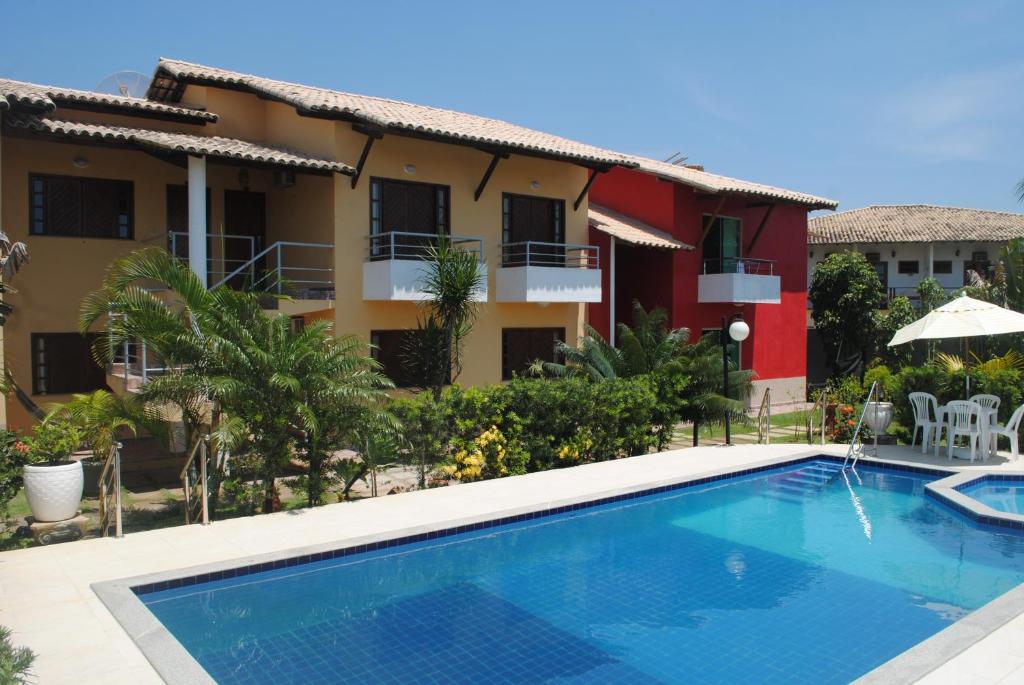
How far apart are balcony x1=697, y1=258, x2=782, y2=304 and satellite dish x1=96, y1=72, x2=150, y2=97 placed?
626 inches

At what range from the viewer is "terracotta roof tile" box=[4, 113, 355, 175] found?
13.9 metres

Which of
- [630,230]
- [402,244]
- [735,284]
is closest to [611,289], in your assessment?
[630,230]

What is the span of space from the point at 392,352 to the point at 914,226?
101 ft

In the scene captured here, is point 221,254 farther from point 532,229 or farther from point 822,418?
point 822,418

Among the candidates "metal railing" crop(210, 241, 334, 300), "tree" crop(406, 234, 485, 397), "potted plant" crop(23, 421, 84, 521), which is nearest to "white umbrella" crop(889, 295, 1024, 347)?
"tree" crop(406, 234, 485, 397)

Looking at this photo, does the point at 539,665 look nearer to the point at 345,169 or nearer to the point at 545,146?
the point at 345,169

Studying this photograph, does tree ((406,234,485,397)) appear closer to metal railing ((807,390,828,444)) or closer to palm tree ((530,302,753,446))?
palm tree ((530,302,753,446))

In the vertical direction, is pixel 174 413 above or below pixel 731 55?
below

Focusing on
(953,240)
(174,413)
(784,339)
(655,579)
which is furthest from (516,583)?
(953,240)

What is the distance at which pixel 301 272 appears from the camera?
17.5 meters

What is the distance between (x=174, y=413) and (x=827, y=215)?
39814mm

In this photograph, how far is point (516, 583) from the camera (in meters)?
9.02

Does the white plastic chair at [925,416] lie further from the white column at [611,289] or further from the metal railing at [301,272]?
the metal railing at [301,272]

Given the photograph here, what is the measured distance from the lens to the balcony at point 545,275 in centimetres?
1894
